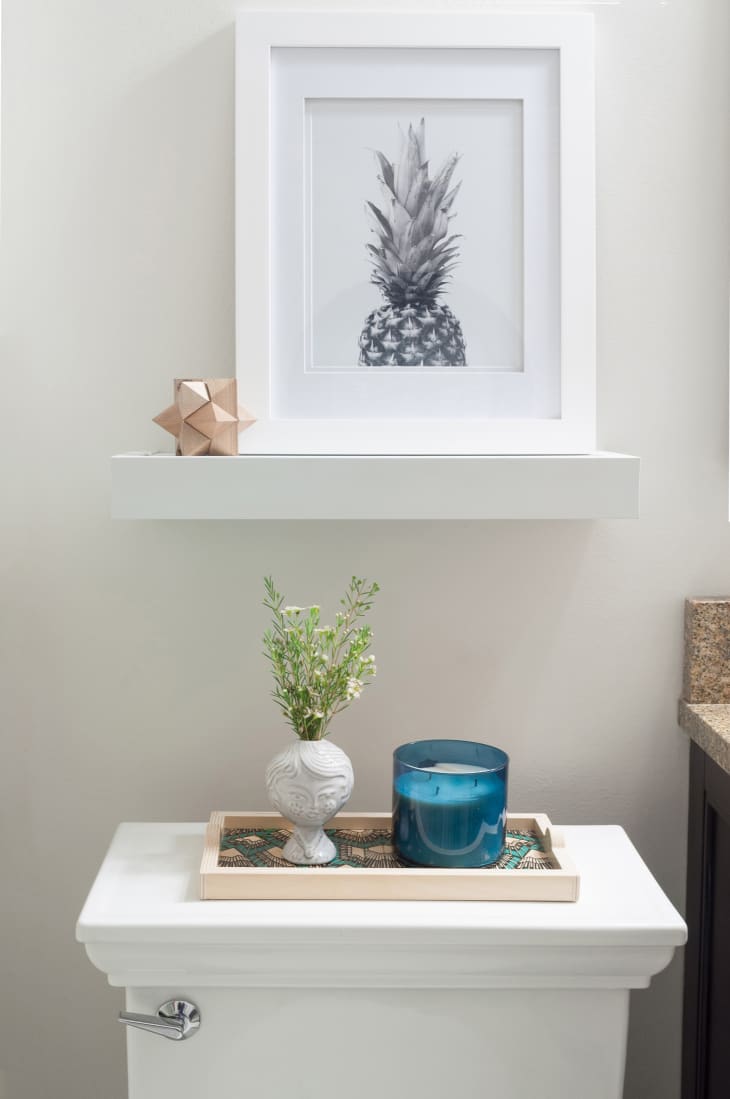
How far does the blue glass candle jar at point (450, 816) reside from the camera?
1.00 metres

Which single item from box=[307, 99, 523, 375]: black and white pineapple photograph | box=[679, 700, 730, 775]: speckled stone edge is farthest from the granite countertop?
box=[307, 99, 523, 375]: black and white pineapple photograph

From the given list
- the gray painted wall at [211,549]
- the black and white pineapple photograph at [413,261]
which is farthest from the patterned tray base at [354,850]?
the black and white pineapple photograph at [413,261]

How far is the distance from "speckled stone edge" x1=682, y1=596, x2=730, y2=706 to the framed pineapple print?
23 cm

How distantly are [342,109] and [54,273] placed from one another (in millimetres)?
367

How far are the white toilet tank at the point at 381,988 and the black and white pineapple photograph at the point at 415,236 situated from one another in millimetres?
574

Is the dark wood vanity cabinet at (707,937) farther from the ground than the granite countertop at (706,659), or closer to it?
closer to it

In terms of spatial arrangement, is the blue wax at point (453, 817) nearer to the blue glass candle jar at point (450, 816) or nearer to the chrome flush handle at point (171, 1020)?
the blue glass candle jar at point (450, 816)

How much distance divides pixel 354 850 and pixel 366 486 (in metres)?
0.38

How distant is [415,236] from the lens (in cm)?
115

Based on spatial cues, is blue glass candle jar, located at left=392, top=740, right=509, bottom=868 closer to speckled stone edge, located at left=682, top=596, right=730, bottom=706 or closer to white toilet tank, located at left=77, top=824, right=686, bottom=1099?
white toilet tank, located at left=77, top=824, right=686, bottom=1099

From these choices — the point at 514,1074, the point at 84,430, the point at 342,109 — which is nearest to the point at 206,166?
the point at 342,109

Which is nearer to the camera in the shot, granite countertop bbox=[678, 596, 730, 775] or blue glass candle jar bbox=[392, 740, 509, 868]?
blue glass candle jar bbox=[392, 740, 509, 868]

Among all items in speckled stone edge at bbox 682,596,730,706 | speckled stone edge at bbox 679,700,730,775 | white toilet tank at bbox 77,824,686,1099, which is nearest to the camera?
white toilet tank at bbox 77,824,686,1099

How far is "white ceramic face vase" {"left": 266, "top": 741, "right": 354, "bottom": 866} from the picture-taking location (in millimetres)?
997
